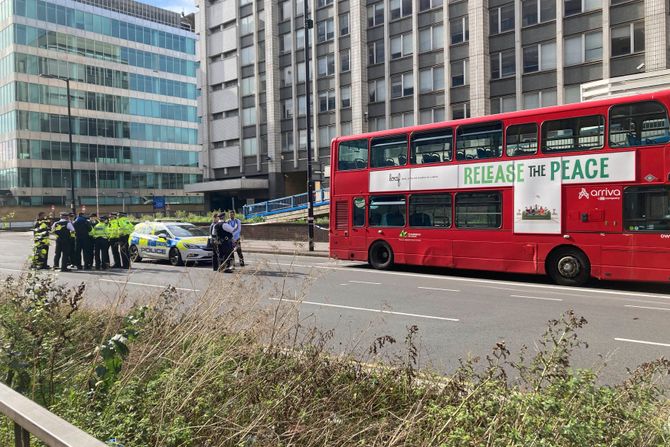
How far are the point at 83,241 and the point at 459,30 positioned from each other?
28.3 m

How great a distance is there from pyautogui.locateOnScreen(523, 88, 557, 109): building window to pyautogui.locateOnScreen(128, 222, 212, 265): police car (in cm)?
2291

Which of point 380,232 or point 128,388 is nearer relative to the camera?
point 128,388

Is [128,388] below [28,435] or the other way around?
below

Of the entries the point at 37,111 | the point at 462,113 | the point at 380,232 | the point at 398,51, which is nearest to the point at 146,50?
the point at 37,111

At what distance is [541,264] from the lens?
41.8ft

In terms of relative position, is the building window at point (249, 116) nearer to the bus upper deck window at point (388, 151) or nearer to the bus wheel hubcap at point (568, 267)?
the bus upper deck window at point (388, 151)

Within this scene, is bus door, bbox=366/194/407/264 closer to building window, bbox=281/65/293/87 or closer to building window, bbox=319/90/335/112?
building window, bbox=319/90/335/112

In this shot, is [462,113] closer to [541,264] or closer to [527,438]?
[541,264]

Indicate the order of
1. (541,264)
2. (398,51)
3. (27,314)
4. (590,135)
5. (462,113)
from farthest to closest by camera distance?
1. (398,51)
2. (462,113)
3. (541,264)
4. (590,135)
5. (27,314)

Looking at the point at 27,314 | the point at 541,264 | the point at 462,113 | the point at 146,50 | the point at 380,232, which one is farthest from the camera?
the point at 146,50

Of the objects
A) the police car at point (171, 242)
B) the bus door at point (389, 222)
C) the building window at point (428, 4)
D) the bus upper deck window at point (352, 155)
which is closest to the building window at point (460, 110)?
the building window at point (428, 4)

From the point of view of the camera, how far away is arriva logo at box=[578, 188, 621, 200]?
11577mm

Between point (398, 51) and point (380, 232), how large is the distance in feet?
89.5

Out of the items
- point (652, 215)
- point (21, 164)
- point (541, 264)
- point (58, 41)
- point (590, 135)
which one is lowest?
point (541, 264)
